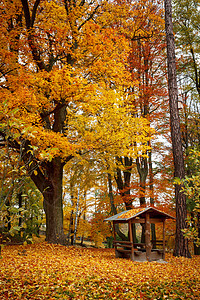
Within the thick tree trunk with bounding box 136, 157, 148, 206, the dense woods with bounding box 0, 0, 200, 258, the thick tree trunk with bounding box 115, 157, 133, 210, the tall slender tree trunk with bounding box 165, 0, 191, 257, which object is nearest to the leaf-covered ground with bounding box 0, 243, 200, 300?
the dense woods with bounding box 0, 0, 200, 258

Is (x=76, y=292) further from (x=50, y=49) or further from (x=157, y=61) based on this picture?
(x=157, y=61)

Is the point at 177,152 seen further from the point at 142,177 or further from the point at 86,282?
the point at 86,282

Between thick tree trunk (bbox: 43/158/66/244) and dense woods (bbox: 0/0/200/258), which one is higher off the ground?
dense woods (bbox: 0/0/200/258)

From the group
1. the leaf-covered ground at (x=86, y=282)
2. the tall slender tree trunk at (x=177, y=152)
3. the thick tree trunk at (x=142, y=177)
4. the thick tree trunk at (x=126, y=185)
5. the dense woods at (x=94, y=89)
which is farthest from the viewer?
the thick tree trunk at (x=126, y=185)

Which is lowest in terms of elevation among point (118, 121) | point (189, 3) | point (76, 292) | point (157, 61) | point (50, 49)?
point (76, 292)

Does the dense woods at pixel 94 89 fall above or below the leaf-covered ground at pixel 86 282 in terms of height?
above

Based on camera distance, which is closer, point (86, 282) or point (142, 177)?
point (86, 282)

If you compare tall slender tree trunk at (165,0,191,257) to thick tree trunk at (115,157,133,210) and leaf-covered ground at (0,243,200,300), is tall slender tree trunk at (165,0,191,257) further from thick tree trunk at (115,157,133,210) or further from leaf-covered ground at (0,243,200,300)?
thick tree trunk at (115,157,133,210)

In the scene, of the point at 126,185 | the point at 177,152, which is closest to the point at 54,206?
the point at 126,185

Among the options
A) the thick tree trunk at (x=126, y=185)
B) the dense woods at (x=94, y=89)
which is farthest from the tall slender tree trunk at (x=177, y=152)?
the thick tree trunk at (x=126, y=185)

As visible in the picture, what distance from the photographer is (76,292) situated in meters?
4.07

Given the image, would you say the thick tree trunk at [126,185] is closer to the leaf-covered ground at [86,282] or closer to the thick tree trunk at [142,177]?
the thick tree trunk at [142,177]

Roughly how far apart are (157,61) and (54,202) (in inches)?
362

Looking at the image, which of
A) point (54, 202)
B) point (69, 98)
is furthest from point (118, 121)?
point (54, 202)
